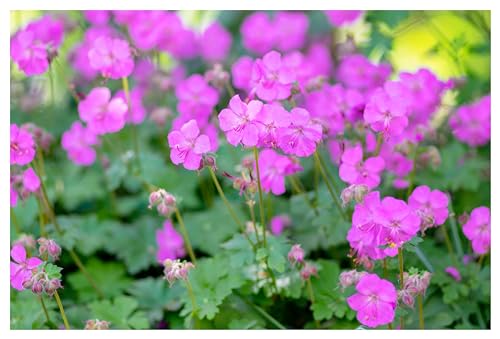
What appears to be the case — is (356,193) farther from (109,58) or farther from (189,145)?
(109,58)

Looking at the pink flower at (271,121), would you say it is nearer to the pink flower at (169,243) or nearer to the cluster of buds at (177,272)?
the cluster of buds at (177,272)

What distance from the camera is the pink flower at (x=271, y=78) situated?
185cm

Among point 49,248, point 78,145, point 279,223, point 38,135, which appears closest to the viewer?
point 49,248

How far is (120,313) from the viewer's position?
7.00 feet

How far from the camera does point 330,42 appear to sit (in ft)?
12.5

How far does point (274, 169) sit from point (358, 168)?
0.23 m

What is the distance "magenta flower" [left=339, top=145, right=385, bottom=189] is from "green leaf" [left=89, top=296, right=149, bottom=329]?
27.9 inches

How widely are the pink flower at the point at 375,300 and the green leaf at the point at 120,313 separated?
68 centimetres

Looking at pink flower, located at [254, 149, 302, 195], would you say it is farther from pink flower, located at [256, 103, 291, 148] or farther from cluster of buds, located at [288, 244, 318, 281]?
pink flower, located at [256, 103, 291, 148]

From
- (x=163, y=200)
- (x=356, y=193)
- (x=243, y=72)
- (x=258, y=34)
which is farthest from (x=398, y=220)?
(x=258, y=34)
